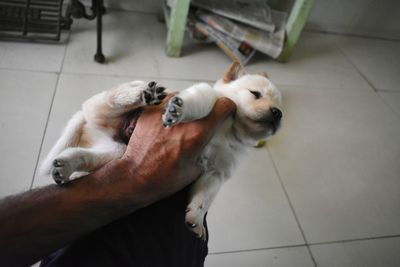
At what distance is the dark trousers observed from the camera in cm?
72

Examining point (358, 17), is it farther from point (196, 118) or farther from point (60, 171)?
point (60, 171)

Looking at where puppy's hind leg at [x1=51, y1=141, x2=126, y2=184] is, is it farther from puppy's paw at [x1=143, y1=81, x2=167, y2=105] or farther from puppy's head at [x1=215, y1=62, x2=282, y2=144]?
puppy's head at [x1=215, y1=62, x2=282, y2=144]

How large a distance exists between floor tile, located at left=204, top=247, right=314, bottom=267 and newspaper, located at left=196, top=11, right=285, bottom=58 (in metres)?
1.32

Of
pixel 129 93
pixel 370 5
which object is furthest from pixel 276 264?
pixel 370 5

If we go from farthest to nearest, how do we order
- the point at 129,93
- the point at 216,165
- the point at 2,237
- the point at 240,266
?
the point at 240,266
the point at 216,165
the point at 129,93
the point at 2,237

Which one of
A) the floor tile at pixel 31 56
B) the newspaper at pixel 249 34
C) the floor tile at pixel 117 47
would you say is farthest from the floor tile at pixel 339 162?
the floor tile at pixel 31 56

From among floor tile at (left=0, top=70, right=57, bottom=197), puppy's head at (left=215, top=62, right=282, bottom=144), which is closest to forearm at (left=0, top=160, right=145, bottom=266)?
puppy's head at (left=215, top=62, right=282, bottom=144)

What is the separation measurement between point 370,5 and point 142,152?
9.08 ft

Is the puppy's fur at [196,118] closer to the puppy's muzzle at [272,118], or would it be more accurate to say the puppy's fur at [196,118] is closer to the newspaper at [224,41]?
the puppy's muzzle at [272,118]

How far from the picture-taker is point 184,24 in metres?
1.96

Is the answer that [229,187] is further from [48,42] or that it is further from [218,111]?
[48,42]

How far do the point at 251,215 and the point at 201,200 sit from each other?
59cm

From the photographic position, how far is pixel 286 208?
59.8 inches

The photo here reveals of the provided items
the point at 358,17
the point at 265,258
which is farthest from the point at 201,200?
the point at 358,17
